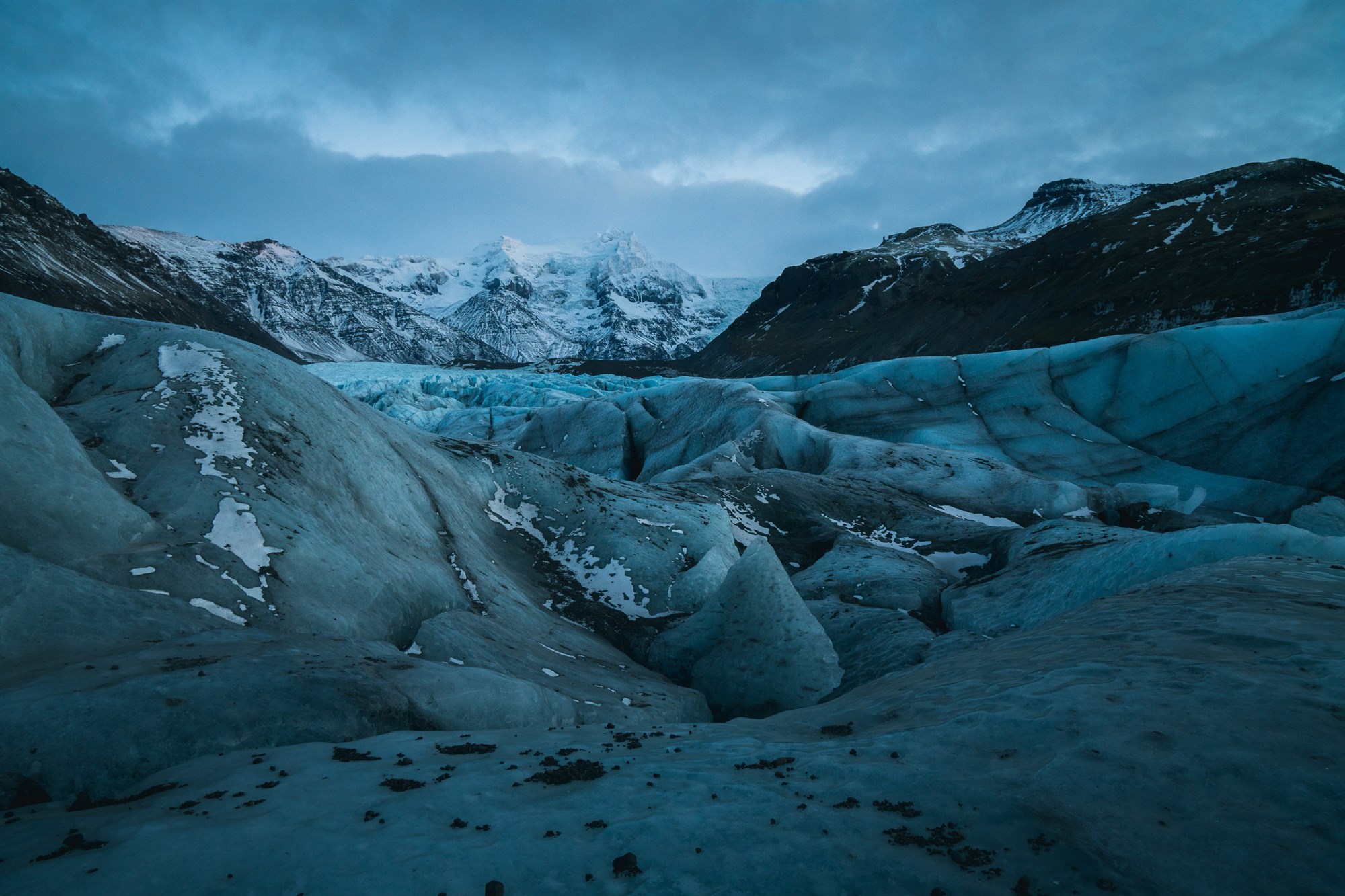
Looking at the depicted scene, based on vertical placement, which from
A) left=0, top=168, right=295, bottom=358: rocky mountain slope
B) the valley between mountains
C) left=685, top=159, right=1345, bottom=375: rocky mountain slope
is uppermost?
left=0, top=168, right=295, bottom=358: rocky mountain slope

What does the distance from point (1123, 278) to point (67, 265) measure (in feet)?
711

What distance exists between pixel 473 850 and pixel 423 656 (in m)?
10.5

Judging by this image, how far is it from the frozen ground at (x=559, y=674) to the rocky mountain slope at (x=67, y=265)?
141 m

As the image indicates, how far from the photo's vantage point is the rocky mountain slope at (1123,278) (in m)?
81.8

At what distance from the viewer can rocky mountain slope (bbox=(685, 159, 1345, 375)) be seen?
8181 cm

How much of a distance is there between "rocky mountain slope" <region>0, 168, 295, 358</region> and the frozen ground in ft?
464

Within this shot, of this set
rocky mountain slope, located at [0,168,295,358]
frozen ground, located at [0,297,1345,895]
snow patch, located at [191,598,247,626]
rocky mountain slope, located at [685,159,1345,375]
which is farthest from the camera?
rocky mountain slope, located at [0,168,295,358]

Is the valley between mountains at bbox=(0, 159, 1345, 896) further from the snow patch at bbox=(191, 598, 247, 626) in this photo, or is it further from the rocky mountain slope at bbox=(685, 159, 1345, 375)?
the rocky mountain slope at bbox=(685, 159, 1345, 375)

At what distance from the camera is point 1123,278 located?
349 ft

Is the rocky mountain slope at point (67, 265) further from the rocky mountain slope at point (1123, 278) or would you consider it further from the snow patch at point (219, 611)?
the rocky mountain slope at point (1123, 278)

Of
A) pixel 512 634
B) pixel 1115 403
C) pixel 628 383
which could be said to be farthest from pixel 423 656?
pixel 628 383

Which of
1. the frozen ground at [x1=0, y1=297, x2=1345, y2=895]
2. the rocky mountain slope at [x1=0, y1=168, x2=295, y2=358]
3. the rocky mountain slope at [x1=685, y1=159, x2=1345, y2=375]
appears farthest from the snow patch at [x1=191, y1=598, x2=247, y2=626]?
the rocky mountain slope at [x1=0, y1=168, x2=295, y2=358]

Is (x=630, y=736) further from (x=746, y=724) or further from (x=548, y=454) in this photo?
(x=548, y=454)

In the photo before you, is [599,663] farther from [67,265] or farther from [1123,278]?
[67,265]
